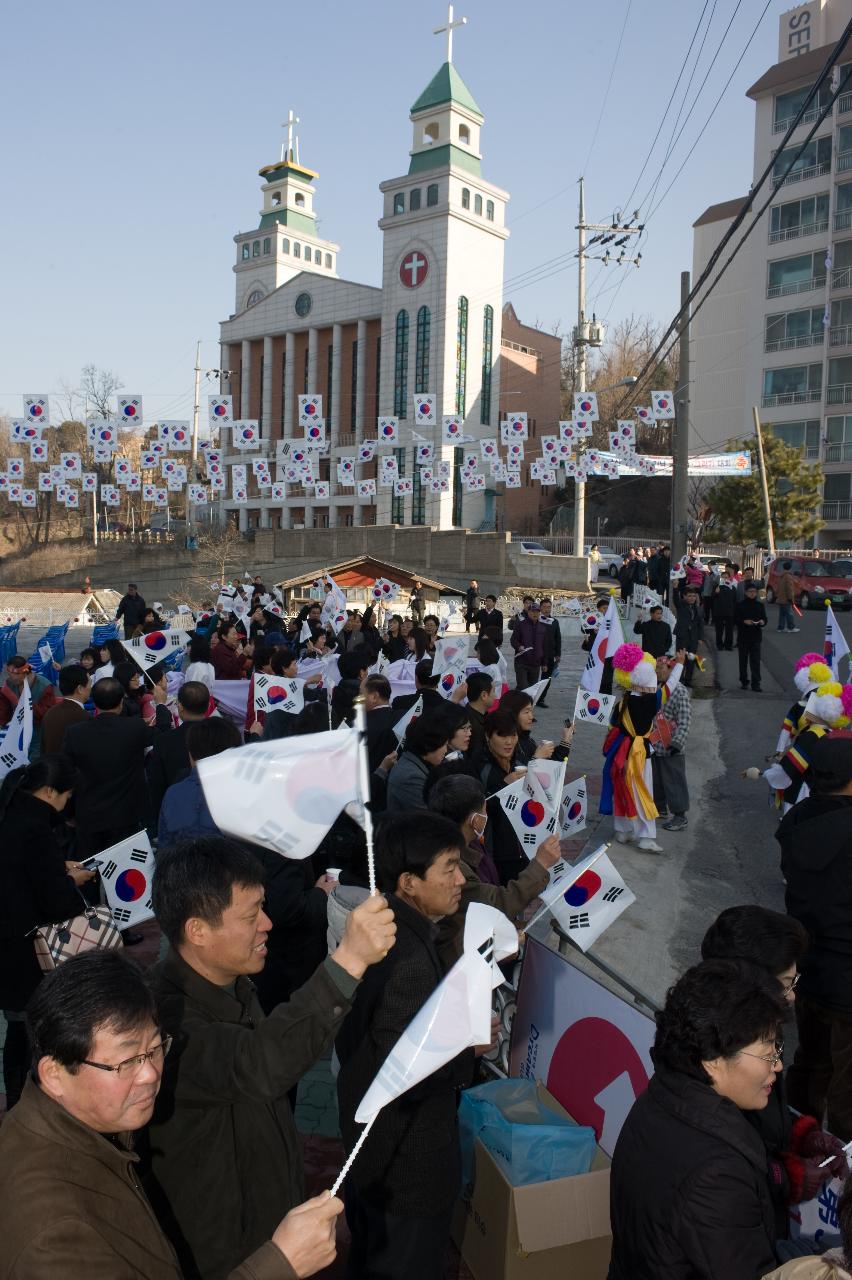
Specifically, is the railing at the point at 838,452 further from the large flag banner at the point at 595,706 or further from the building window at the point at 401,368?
the large flag banner at the point at 595,706

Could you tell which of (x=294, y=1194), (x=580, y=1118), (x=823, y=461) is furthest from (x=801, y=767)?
(x=823, y=461)

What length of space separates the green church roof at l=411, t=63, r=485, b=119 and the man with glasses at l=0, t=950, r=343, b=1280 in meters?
53.4

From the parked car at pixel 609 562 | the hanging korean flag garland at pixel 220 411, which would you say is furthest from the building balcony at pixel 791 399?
the hanging korean flag garland at pixel 220 411

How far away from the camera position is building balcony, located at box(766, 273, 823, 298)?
4188 cm

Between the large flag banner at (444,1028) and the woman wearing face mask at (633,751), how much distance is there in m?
5.68

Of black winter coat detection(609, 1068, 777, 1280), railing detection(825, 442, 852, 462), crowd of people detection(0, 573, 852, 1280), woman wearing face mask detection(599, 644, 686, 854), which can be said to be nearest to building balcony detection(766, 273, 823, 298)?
railing detection(825, 442, 852, 462)

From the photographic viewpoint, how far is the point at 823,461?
42156mm

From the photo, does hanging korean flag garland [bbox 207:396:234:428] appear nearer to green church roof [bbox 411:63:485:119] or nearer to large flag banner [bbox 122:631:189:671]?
large flag banner [bbox 122:631:189:671]

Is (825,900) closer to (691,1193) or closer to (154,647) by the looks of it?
(691,1193)

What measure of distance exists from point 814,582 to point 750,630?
15.9 m

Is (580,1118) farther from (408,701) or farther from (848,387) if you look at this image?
(848,387)

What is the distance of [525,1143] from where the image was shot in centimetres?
313

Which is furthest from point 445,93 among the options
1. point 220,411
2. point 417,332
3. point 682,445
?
point 682,445

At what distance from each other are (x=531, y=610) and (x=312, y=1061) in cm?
1349
